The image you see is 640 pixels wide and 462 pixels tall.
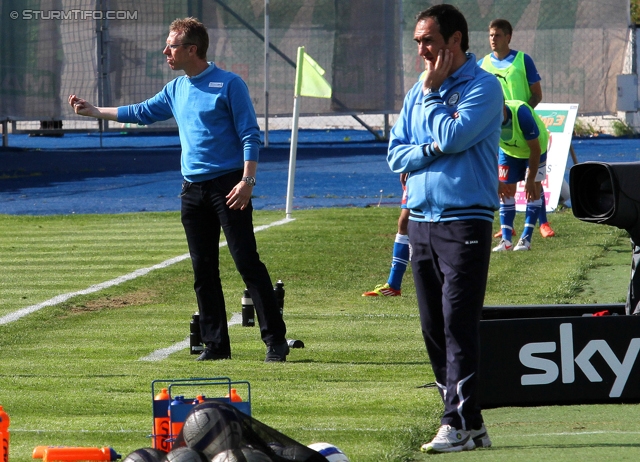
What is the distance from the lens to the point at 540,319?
18.5ft

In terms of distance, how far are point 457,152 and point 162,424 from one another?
1.69m

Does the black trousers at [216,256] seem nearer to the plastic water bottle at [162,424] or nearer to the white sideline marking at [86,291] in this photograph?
the white sideline marking at [86,291]

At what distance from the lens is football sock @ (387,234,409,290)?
10.3 meters

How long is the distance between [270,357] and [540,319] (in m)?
2.40

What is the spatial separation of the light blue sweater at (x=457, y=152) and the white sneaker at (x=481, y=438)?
35.5 inches

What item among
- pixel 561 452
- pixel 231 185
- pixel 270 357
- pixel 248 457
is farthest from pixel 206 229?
pixel 248 457

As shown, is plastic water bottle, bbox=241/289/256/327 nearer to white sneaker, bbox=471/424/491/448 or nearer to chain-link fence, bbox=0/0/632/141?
white sneaker, bbox=471/424/491/448

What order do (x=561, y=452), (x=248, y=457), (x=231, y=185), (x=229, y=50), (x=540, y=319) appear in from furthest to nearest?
(x=229, y=50) < (x=231, y=185) < (x=540, y=319) < (x=561, y=452) < (x=248, y=457)

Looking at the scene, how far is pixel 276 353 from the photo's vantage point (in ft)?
25.0

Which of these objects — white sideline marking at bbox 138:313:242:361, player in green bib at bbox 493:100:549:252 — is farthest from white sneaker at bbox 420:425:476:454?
player in green bib at bbox 493:100:549:252

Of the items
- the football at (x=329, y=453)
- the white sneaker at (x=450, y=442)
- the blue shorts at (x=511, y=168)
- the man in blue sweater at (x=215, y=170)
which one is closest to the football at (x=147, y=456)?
the football at (x=329, y=453)

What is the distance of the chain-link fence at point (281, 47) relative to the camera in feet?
87.7

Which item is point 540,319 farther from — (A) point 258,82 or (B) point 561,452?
(A) point 258,82

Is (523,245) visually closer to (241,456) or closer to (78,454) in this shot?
(78,454)
